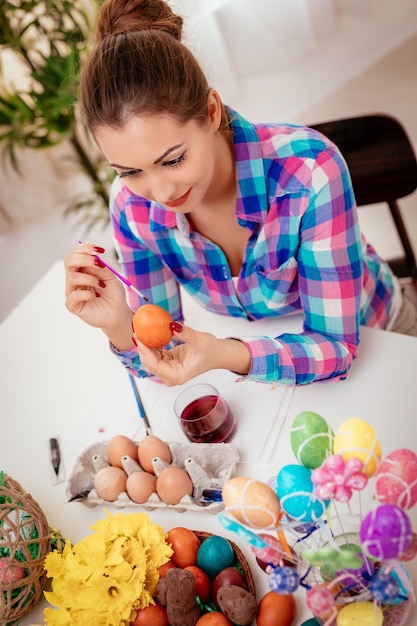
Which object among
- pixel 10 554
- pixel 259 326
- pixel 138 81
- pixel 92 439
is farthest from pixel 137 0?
pixel 10 554

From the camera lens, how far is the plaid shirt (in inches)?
44.4

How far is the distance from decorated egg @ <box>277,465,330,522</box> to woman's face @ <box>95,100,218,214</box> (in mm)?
547

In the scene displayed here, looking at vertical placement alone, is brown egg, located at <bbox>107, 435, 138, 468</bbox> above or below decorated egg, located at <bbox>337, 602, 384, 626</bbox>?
below

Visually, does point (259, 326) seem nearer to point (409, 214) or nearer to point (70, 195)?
point (409, 214)

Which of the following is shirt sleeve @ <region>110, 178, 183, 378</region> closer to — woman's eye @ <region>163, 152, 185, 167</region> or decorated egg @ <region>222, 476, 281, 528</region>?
woman's eye @ <region>163, 152, 185, 167</region>

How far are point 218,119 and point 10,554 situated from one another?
78 cm

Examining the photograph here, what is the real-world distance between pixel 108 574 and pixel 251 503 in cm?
31

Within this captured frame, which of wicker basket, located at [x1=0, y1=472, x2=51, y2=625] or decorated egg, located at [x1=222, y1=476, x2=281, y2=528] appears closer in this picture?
decorated egg, located at [x1=222, y1=476, x2=281, y2=528]

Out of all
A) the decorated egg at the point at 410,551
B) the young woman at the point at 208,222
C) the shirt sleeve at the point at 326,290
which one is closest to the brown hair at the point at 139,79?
the young woman at the point at 208,222

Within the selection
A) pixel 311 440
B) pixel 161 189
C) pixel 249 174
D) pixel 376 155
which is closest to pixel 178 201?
pixel 161 189

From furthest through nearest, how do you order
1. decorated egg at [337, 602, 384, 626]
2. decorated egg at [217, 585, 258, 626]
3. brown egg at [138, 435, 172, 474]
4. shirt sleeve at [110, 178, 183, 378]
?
shirt sleeve at [110, 178, 183, 378]
brown egg at [138, 435, 172, 474]
decorated egg at [217, 585, 258, 626]
decorated egg at [337, 602, 384, 626]

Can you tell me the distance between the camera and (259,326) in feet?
4.35

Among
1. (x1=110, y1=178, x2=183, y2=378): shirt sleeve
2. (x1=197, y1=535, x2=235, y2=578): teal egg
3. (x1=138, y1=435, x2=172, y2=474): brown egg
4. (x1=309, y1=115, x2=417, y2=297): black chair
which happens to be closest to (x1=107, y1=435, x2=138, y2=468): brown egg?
(x1=138, y1=435, x2=172, y2=474): brown egg

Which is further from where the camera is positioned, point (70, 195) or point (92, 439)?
point (70, 195)
